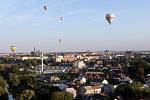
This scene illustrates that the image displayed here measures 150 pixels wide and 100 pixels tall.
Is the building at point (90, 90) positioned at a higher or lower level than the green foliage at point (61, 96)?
lower

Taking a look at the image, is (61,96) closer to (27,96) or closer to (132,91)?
(27,96)

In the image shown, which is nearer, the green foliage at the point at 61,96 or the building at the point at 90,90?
the green foliage at the point at 61,96

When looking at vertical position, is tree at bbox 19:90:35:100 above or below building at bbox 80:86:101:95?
above

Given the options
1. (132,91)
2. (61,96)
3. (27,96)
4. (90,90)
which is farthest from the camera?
(90,90)

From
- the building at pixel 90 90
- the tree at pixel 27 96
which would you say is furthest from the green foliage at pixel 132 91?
the building at pixel 90 90

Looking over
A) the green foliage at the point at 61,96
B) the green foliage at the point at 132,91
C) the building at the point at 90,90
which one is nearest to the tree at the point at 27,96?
the green foliage at the point at 61,96

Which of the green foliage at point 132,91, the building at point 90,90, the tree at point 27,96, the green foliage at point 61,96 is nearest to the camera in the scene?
the green foliage at point 61,96

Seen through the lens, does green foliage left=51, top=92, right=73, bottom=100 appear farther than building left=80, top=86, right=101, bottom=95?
No

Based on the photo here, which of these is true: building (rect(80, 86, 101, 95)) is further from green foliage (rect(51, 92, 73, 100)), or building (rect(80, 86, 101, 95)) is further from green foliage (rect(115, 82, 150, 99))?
green foliage (rect(51, 92, 73, 100))

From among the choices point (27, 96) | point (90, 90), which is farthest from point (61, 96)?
point (90, 90)

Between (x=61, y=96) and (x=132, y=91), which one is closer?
(x=61, y=96)

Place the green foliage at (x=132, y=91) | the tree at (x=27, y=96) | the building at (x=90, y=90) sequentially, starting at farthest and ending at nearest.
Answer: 1. the building at (x=90, y=90)
2. the green foliage at (x=132, y=91)
3. the tree at (x=27, y=96)

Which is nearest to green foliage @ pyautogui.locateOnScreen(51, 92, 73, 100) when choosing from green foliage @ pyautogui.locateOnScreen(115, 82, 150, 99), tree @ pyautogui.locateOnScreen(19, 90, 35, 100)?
tree @ pyautogui.locateOnScreen(19, 90, 35, 100)

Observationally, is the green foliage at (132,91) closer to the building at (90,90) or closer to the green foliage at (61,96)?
the green foliage at (61,96)
